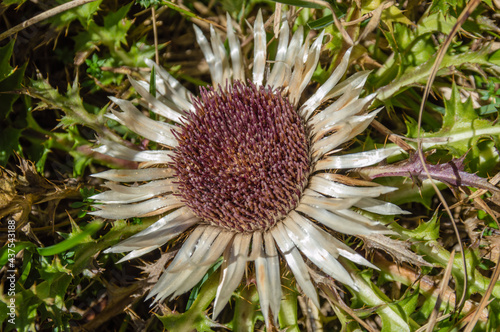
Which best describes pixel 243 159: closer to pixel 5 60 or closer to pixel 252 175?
pixel 252 175

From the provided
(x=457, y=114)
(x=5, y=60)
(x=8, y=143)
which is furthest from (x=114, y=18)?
(x=457, y=114)

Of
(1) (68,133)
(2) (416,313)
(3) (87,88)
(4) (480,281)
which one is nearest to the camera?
(4) (480,281)

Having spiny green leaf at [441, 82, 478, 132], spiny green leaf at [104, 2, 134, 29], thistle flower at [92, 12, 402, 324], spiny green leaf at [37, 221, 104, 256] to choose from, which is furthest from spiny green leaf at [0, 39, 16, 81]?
spiny green leaf at [441, 82, 478, 132]

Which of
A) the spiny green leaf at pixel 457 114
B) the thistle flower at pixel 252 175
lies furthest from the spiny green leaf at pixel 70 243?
the spiny green leaf at pixel 457 114

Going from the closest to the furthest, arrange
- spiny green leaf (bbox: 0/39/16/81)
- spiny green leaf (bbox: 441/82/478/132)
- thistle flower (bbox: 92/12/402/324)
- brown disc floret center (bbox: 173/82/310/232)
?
thistle flower (bbox: 92/12/402/324) → brown disc floret center (bbox: 173/82/310/232) → spiny green leaf (bbox: 441/82/478/132) → spiny green leaf (bbox: 0/39/16/81)

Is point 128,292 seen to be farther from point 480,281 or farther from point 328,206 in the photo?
point 480,281

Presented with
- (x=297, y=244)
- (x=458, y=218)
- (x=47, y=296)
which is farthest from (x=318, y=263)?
(x=47, y=296)

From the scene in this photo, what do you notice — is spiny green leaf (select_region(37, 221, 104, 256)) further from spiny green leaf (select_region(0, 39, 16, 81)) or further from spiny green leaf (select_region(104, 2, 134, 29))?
spiny green leaf (select_region(104, 2, 134, 29))
